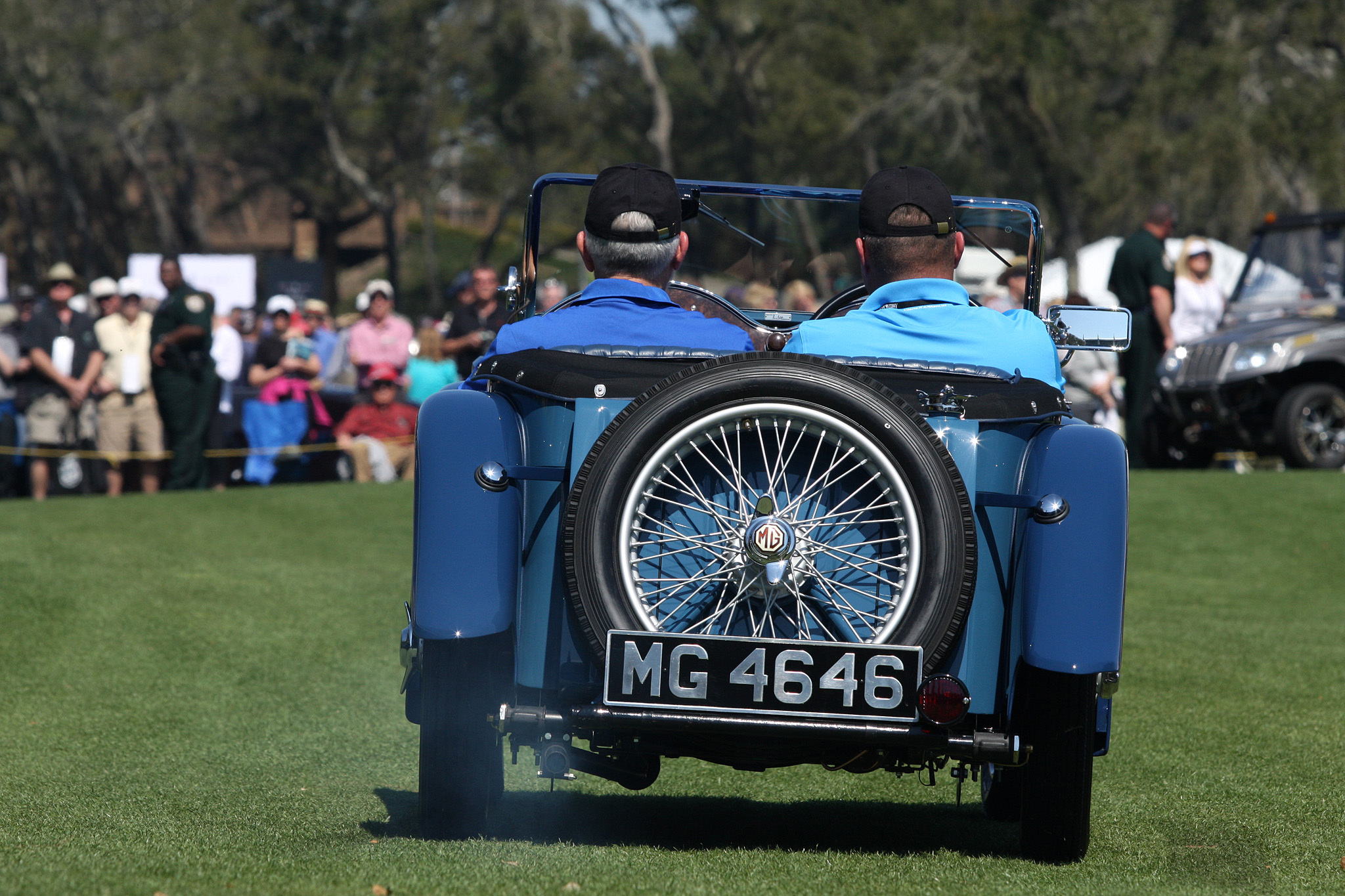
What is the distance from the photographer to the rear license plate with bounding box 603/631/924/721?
3.44 m

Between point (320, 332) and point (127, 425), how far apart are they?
2786 mm

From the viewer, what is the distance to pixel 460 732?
3.74m

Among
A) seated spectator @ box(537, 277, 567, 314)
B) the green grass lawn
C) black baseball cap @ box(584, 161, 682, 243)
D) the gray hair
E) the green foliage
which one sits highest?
the green foliage

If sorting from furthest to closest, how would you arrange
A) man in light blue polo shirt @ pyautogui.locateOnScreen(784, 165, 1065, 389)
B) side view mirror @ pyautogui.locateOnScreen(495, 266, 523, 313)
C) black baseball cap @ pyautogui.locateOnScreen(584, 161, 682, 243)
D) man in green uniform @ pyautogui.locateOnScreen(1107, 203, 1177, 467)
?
man in green uniform @ pyautogui.locateOnScreen(1107, 203, 1177, 467) < side view mirror @ pyautogui.locateOnScreen(495, 266, 523, 313) < black baseball cap @ pyautogui.locateOnScreen(584, 161, 682, 243) < man in light blue polo shirt @ pyautogui.locateOnScreen(784, 165, 1065, 389)

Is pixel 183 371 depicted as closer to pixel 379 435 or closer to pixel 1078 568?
pixel 379 435

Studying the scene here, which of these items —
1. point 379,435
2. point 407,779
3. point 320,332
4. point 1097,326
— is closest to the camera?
point 1097,326

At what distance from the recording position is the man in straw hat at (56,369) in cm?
1472

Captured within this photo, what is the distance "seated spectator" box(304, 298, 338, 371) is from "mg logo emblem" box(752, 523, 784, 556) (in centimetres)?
1383

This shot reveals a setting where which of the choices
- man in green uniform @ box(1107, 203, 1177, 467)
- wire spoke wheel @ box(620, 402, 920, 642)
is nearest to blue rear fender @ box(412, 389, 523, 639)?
wire spoke wheel @ box(620, 402, 920, 642)

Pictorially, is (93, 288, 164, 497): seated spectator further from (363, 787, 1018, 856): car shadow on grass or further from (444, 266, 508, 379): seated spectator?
(363, 787, 1018, 856): car shadow on grass

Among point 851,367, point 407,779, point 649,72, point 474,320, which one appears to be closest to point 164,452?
point 474,320

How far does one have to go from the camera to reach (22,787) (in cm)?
470

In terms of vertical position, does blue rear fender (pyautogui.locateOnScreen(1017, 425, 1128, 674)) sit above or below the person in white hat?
below

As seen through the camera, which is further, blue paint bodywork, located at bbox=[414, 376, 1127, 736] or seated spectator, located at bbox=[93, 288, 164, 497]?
seated spectator, located at bbox=[93, 288, 164, 497]
